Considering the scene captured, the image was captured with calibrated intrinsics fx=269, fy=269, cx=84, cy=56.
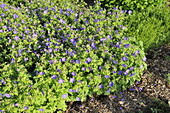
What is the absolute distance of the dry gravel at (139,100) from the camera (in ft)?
11.6

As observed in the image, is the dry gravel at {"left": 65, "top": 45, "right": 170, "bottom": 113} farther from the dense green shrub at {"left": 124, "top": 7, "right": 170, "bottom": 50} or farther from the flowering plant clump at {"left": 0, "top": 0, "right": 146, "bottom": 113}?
the dense green shrub at {"left": 124, "top": 7, "right": 170, "bottom": 50}

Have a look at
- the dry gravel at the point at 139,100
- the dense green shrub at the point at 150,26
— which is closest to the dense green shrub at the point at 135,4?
the dense green shrub at the point at 150,26

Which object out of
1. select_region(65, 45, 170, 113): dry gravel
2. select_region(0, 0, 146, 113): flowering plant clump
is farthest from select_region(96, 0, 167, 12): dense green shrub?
select_region(65, 45, 170, 113): dry gravel

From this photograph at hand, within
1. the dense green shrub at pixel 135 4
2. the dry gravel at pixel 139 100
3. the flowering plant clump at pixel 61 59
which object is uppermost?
the dense green shrub at pixel 135 4

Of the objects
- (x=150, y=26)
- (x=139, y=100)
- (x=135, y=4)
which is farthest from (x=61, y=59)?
(x=135, y=4)

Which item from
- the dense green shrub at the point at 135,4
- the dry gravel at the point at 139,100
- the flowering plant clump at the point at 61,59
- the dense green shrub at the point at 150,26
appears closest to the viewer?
the flowering plant clump at the point at 61,59

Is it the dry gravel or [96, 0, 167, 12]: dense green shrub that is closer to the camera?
the dry gravel

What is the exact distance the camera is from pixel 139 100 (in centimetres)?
369

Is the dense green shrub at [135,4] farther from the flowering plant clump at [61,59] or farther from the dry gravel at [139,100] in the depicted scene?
the dry gravel at [139,100]

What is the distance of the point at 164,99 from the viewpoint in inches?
143

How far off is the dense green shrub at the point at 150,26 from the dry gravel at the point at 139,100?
628 millimetres

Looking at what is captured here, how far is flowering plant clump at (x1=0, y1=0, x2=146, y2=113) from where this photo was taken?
321 centimetres

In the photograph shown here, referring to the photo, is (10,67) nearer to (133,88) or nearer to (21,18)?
(21,18)

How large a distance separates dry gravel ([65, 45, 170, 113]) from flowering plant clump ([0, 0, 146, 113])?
13 centimetres
